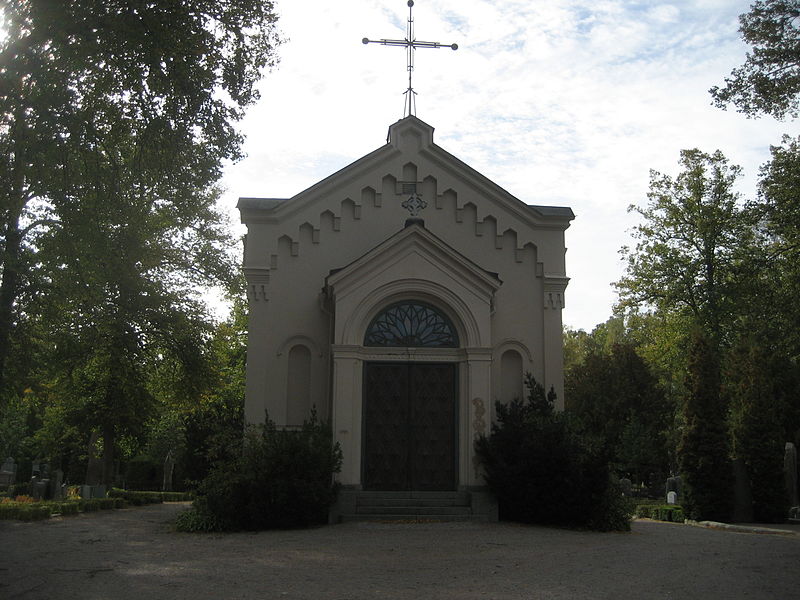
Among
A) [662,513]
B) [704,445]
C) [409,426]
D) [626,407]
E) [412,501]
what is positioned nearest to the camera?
[412,501]

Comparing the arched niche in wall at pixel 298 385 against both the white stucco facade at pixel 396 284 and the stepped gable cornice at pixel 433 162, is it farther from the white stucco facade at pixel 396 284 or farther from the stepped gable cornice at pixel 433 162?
the stepped gable cornice at pixel 433 162

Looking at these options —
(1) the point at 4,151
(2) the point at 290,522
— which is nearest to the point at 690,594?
(2) the point at 290,522

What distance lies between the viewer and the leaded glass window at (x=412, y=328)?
1753cm

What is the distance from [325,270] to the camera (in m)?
18.8

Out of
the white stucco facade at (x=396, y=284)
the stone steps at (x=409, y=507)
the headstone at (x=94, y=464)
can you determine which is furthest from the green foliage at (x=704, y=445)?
the headstone at (x=94, y=464)

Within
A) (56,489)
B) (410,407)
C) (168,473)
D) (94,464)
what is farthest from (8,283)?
(168,473)

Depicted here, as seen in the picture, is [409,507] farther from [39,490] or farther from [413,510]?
[39,490]

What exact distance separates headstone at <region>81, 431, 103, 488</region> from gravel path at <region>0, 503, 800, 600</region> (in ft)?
54.8

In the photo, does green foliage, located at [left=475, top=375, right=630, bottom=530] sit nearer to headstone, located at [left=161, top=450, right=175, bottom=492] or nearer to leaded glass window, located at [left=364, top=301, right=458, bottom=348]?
leaded glass window, located at [left=364, top=301, right=458, bottom=348]

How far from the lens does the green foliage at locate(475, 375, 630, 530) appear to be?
15000 mm

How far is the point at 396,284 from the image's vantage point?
17.3 metres

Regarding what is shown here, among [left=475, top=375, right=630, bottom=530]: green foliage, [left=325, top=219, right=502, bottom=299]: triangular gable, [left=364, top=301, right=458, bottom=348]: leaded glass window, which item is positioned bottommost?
[left=475, top=375, right=630, bottom=530]: green foliage

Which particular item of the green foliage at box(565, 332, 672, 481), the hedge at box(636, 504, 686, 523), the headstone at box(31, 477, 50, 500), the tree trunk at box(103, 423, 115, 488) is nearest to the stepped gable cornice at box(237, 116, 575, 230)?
the hedge at box(636, 504, 686, 523)

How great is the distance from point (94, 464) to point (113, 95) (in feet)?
73.2
